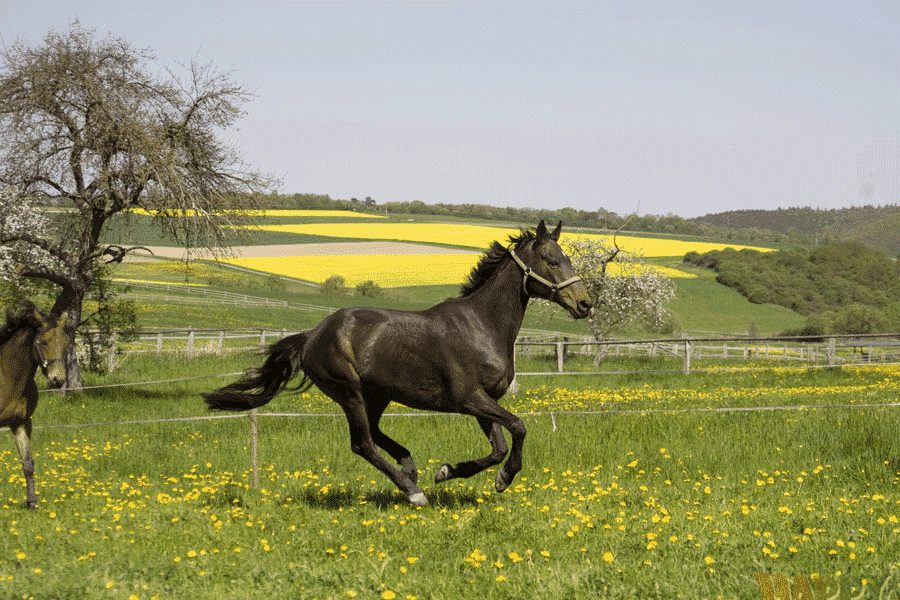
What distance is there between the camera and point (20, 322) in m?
9.16

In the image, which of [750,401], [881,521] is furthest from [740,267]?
[881,521]

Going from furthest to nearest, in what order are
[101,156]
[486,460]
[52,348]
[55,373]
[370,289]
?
[370,289] → [101,156] → [52,348] → [55,373] → [486,460]

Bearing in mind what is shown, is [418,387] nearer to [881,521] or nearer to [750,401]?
[881,521]

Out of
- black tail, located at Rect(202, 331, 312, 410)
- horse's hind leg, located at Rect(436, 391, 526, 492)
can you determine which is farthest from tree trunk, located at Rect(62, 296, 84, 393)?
horse's hind leg, located at Rect(436, 391, 526, 492)

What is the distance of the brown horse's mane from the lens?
902 cm

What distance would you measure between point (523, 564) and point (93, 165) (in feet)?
57.2

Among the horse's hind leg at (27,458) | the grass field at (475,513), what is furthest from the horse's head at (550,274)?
the horse's hind leg at (27,458)

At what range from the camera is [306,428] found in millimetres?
14312

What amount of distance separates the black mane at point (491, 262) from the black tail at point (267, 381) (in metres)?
1.62

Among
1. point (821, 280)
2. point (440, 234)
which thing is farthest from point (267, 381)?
point (440, 234)

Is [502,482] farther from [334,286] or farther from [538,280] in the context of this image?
[334,286]

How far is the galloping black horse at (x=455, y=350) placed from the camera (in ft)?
24.7

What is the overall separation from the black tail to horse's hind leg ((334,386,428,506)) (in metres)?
0.67

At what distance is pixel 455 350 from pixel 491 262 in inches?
35.9
